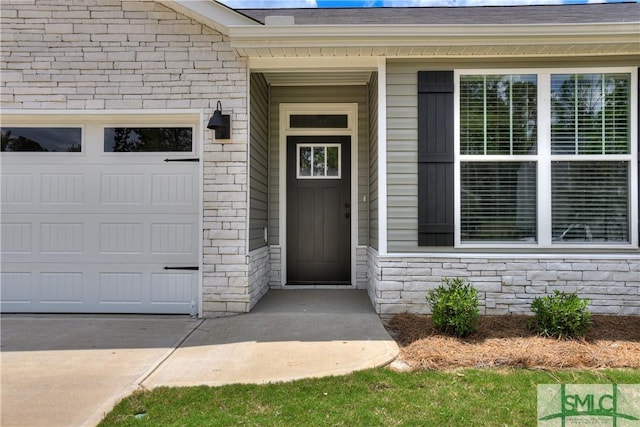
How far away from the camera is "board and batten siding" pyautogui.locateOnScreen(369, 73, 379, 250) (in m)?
A: 4.35

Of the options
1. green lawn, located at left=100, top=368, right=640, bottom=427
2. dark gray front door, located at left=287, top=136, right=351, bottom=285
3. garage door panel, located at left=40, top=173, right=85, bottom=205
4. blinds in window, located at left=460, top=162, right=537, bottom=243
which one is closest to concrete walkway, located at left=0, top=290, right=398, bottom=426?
green lawn, located at left=100, top=368, right=640, bottom=427

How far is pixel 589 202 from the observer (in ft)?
13.3

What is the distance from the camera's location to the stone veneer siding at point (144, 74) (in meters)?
4.09

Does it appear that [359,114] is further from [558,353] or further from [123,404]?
[123,404]

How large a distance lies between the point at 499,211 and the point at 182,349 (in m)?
3.42

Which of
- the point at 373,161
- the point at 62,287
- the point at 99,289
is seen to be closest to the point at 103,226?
the point at 99,289

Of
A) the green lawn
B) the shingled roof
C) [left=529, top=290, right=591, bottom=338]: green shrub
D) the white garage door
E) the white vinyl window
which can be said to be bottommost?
the green lawn

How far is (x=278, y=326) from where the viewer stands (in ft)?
12.1

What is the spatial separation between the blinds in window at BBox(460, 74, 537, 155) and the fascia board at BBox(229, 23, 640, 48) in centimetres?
44

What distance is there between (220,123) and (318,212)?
6.57ft

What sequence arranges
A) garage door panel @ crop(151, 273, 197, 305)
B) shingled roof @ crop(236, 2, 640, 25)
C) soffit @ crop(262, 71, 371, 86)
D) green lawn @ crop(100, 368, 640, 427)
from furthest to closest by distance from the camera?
shingled roof @ crop(236, 2, 640, 25) → soffit @ crop(262, 71, 371, 86) → garage door panel @ crop(151, 273, 197, 305) → green lawn @ crop(100, 368, 640, 427)

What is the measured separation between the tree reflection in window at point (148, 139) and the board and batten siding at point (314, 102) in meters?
1.34

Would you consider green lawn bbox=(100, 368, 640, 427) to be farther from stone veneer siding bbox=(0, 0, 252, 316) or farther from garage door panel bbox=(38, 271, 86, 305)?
garage door panel bbox=(38, 271, 86, 305)

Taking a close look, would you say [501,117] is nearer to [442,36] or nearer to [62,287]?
[442,36]
